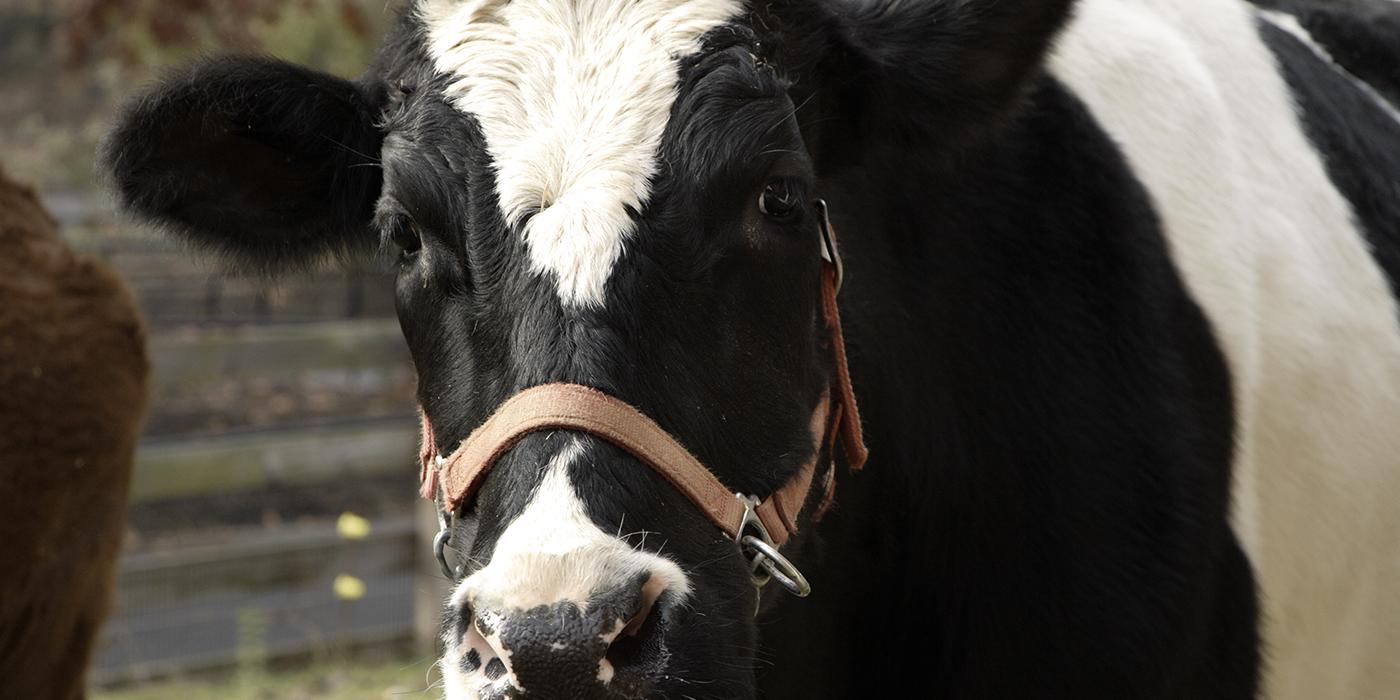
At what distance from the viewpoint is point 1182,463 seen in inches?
108

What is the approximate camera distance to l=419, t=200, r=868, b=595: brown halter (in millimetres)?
1938

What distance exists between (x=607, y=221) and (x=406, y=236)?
458 millimetres

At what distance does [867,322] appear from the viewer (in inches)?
105

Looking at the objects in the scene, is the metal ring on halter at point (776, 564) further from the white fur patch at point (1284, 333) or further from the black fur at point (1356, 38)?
the black fur at point (1356, 38)

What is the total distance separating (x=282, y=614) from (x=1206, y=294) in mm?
6121

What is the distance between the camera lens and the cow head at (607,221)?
1.86 meters

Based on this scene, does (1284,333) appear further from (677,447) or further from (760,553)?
(677,447)

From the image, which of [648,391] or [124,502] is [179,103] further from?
[124,502]

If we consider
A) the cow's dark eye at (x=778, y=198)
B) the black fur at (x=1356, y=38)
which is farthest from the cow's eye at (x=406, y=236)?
the black fur at (x=1356, y=38)

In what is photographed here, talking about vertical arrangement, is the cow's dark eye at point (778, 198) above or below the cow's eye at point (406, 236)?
above

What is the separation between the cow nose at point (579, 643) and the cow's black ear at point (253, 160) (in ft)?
3.54

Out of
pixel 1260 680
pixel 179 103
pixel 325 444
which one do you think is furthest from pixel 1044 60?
pixel 325 444

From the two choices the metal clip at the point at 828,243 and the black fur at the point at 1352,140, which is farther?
the black fur at the point at 1352,140

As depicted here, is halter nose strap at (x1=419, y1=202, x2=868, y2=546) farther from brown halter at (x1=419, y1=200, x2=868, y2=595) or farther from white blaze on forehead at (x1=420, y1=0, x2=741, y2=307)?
white blaze on forehead at (x1=420, y1=0, x2=741, y2=307)
